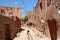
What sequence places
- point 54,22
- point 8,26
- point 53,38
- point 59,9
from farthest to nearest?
1. point 8,26
2. point 53,38
3. point 54,22
4. point 59,9

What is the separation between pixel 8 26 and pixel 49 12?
305 inches

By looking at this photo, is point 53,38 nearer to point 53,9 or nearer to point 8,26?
point 53,9

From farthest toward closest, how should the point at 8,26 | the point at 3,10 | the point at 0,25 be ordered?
the point at 3,10, the point at 8,26, the point at 0,25

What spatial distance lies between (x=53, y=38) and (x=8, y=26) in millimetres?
7274

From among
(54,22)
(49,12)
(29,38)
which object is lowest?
(29,38)

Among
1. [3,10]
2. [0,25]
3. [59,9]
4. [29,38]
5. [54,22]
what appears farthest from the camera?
[3,10]

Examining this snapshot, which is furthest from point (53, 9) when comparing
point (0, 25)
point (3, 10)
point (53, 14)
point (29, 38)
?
point (3, 10)

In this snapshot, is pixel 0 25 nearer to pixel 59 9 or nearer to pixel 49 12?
pixel 49 12

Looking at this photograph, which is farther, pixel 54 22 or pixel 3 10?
pixel 3 10

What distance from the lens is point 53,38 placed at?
755cm

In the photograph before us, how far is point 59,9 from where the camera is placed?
6.32 meters

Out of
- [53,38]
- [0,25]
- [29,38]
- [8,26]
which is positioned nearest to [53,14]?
[53,38]

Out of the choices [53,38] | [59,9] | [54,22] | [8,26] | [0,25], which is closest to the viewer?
[59,9]

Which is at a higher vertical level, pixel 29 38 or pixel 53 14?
pixel 53 14
